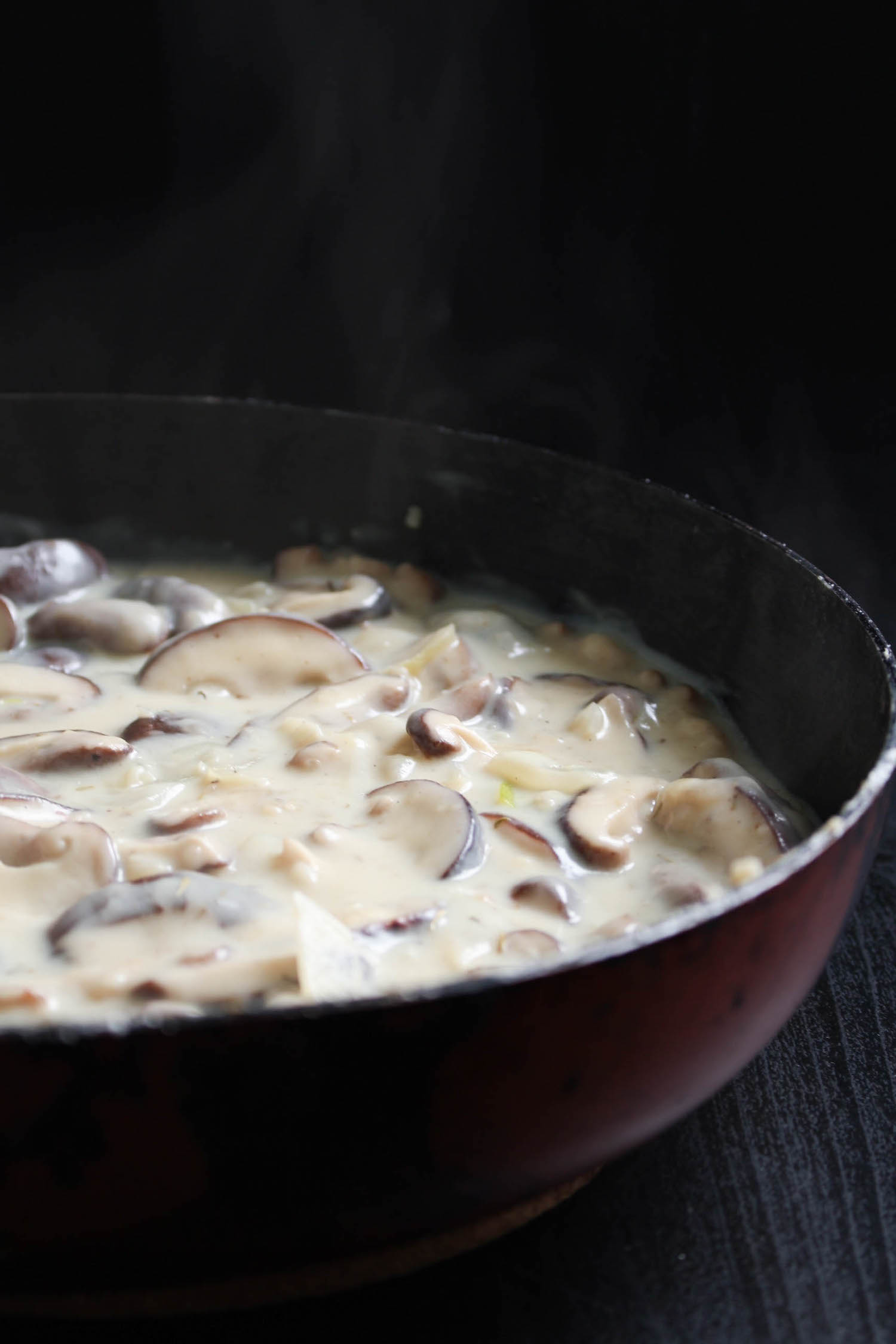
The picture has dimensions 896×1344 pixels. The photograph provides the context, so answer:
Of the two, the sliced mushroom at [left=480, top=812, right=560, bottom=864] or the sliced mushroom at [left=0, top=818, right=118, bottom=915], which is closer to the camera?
the sliced mushroom at [left=0, top=818, right=118, bottom=915]

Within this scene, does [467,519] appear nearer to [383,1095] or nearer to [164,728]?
[164,728]

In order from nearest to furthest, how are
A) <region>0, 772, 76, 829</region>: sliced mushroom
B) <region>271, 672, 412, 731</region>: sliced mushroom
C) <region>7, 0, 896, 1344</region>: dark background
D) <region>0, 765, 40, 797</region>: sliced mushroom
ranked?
<region>0, 772, 76, 829</region>: sliced mushroom
<region>0, 765, 40, 797</region>: sliced mushroom
<region>271, 672, 412, 731</region>: sliced mushroom
<region>7, 0, 896, 1344</region>: dark background

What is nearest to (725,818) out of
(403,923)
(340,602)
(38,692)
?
(403,923)

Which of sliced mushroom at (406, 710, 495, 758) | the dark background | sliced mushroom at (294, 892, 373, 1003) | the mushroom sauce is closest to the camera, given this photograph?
sliced mushroom at (294, 892, 373, 1003)

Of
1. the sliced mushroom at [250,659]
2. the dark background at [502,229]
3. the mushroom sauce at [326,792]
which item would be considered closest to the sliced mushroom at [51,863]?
the mushroom sauce at [326,792]

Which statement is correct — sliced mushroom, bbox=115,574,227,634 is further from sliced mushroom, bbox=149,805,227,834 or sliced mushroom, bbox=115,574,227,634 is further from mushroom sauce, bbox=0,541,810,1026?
sliced mushroom, bbox=149,805,227,834

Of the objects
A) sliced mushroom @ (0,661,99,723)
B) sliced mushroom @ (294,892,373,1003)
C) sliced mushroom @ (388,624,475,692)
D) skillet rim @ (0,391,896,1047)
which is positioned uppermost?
skillet rim @ (0,391,896,1047)

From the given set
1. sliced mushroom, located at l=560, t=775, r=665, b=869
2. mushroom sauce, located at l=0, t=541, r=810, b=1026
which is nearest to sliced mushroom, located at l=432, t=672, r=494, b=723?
mushroom sauce, located at l=0, t=541, r=810, b=1026
